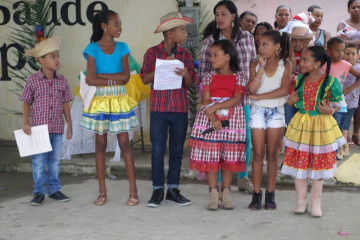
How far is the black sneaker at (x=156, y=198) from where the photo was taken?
5.16 m

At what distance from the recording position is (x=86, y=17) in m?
7.70

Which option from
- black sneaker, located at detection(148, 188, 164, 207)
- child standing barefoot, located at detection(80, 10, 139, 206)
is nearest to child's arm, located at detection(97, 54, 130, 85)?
child standing barefoot, located at detection(80, 10, 139, 206)

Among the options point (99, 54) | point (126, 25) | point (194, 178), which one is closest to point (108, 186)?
point (194, 178)

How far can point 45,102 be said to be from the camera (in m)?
5.32

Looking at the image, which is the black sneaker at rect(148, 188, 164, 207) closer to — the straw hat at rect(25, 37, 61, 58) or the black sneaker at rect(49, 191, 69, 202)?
the black sneaker at rect(49, 191, 69, 202)

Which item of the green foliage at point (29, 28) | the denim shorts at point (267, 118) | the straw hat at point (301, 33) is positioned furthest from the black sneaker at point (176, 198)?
the green foliage at point (29, 28)

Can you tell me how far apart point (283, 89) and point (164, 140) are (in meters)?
1.23

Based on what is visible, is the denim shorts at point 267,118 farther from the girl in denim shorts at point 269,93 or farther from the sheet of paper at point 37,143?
the sheet of paper at point 37,143

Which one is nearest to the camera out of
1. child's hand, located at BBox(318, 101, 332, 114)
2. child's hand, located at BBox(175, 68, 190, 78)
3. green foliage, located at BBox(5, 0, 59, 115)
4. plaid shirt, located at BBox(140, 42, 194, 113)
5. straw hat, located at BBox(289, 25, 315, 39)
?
child's hand, located at BBox(318, 101, 332, 114)

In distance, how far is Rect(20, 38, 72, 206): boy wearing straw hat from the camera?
5.29 meters

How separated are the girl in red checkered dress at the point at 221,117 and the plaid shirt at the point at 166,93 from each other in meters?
0.23

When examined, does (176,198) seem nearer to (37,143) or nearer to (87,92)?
(87,92)

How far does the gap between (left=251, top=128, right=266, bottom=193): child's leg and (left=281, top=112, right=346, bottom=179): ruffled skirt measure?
261mm

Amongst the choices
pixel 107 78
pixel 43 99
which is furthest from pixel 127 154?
pixel 43 99
